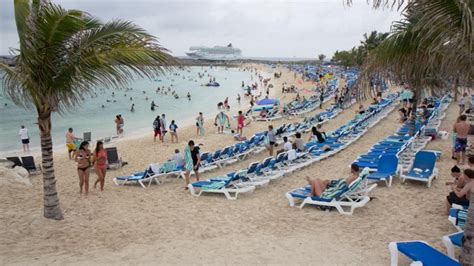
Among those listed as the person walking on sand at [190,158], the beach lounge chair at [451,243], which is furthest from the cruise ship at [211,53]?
the beach lounge chair at [451,243]

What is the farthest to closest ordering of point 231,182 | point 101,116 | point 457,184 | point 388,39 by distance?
1. point 101,116
2. point 231,182
3. point 457,184
4. point 388,39

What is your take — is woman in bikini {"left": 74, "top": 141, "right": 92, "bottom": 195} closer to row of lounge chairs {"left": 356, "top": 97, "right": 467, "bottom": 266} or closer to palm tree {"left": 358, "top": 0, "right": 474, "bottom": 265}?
palm tree {"left": 358, "top": 0, "right": 474, "bottom": 265}

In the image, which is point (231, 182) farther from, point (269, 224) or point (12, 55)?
A: point (12, 55)

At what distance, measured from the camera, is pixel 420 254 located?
4234 mm

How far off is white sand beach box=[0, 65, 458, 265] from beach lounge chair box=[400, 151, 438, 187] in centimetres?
19

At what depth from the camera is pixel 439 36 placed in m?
4.20

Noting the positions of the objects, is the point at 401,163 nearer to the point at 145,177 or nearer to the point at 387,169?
the point at 387,169

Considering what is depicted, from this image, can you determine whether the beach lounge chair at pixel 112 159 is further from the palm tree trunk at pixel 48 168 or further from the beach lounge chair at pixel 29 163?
the palm tree trunk at pixel 48 168

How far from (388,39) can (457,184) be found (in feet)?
8.05

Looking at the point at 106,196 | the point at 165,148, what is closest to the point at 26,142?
the point at 165,148

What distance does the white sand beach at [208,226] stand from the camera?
16.3ft

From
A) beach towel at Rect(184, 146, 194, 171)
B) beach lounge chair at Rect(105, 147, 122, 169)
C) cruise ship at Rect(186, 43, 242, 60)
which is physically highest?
cruise ship at Rect(186, 43, 242, 60)

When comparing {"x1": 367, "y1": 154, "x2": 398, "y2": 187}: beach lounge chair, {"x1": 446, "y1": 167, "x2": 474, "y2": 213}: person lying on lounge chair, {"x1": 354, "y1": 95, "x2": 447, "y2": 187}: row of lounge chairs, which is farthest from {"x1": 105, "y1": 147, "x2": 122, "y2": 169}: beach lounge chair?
{"x1": 446, "y1": 167, "x2": 474, "y2": 213}: person lying on lounge chair

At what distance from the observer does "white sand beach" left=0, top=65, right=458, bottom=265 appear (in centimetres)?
496
